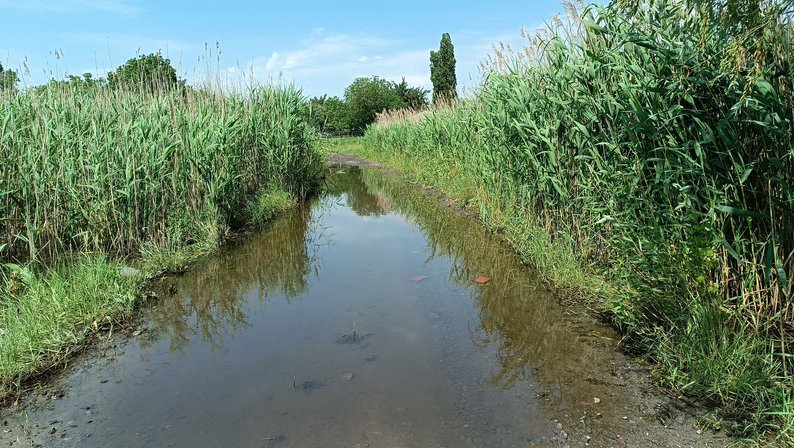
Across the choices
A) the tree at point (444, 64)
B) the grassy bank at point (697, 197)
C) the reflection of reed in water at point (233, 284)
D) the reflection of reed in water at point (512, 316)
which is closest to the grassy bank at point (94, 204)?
the reflection of reed in water at point (233, 284)

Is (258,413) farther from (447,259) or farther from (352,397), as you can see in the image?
(447,259)

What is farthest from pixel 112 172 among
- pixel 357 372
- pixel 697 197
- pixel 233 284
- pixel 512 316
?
pixel 697 197

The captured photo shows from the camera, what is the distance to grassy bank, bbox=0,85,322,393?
4523 mm

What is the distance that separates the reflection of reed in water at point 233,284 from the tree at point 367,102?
134 ft

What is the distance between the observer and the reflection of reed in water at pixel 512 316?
387cm

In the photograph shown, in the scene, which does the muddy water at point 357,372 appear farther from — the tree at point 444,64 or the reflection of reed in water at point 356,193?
the tree at point 444,64

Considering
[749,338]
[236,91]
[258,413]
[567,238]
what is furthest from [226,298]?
[236,91]

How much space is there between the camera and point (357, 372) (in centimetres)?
386

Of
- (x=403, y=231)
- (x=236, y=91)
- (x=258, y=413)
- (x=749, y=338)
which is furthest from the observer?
(x=236, y=91)

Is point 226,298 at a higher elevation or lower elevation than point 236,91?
lower

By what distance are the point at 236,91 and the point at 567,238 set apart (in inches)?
305

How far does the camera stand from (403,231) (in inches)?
363

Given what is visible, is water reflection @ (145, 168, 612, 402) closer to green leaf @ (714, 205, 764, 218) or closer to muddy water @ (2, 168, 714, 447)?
muddy water @ (2, 168, 714, 447)

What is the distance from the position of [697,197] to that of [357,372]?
274 cm
